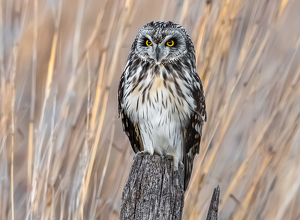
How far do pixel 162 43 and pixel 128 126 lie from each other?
0.43 m

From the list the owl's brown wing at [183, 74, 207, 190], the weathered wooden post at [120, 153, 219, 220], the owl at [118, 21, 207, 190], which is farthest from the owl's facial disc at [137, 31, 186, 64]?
the weathered wooden post at [120, 153, 219, 220]

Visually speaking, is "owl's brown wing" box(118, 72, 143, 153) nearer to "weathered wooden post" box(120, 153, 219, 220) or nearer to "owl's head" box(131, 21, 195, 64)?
"owl's head" box(131, 21, 195, 64)

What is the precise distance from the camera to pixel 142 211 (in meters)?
1.09

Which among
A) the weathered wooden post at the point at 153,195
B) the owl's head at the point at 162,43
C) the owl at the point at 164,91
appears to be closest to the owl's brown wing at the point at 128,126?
the owl at the point at 164,91

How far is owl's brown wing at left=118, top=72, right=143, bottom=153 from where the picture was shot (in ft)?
6.02

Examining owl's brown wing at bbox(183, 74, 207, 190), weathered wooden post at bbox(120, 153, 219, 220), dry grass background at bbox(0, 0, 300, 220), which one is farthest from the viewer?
owl's brown wing at bbox(183, 74, 207, 190)

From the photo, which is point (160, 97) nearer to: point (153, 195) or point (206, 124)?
point (206, 124)

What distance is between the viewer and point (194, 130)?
182 centimetres

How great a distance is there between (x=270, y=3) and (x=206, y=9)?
308 millimetres

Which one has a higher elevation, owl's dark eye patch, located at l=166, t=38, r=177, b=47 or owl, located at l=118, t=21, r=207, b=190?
owl's dark eye patch, located at l=166, t=38, r=177, b=47

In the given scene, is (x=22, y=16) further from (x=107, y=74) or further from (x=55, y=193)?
(x=55, y=193)

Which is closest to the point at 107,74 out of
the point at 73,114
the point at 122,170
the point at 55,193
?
the point at 73,114

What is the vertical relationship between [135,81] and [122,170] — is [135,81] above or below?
above

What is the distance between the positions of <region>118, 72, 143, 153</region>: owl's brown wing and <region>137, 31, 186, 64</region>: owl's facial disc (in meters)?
0.19
